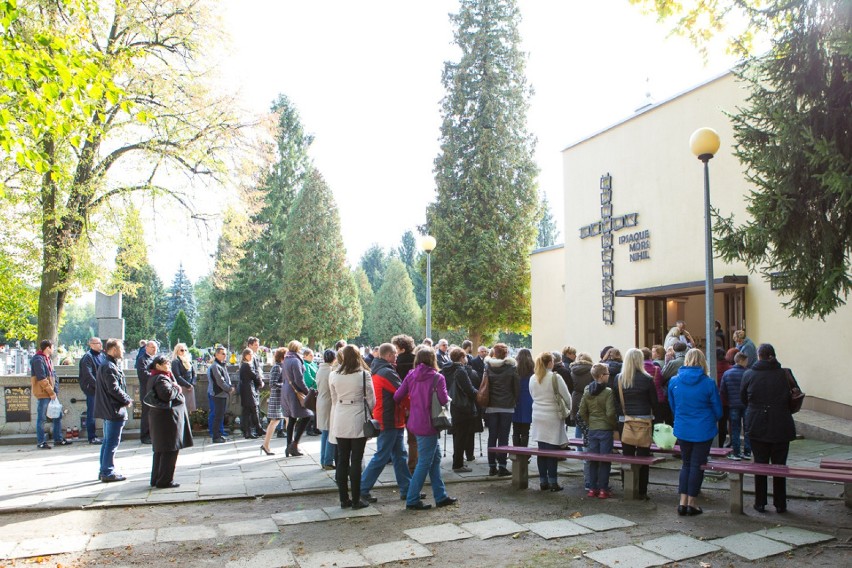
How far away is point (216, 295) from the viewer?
4894 cm

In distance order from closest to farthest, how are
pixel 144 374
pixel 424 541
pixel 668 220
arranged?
pixel 424 541, pixel 144 374, pixel 668 220

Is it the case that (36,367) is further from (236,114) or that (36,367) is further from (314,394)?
(236,114)

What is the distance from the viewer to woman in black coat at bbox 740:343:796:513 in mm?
7031

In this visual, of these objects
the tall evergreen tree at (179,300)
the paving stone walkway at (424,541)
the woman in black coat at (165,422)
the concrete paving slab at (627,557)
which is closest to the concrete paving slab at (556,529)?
the paving stone walkway at (424,541)

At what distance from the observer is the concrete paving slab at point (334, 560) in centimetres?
560

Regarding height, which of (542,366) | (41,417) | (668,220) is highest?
(668,220)

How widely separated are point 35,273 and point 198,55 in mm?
7839

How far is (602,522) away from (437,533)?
66.4 inches

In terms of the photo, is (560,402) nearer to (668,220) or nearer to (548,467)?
(548,467)

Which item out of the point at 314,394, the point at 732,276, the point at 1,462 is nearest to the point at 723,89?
the point at 732,276

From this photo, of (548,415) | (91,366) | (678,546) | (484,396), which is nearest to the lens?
(678,546)

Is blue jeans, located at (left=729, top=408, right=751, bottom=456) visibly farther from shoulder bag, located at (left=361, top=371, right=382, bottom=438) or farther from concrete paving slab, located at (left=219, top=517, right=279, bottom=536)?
concrete paving slab, located at (left=219, top=517, right=279, bottom=536)

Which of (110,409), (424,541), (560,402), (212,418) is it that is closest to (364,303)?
(212,418)

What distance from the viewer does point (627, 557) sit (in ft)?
18.5
